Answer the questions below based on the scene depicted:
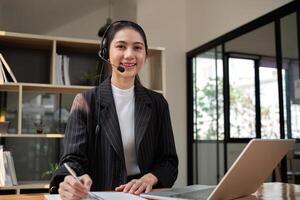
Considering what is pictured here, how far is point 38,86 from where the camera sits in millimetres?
3016

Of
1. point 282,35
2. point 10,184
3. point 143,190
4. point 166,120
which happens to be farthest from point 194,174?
point 143,190

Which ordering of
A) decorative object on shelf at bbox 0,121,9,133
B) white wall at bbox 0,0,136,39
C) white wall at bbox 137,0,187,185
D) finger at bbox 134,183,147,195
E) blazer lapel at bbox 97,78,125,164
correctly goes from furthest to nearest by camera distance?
1. white wall at bbox 137,0,187,185
2. white wall at bbox 0,0,136,39
3. decorative object on shelf at bbox 0,121,9,133
4. blazer lapel at bbox 97,78,125,164
5. finger at bbox 134,183,147,195

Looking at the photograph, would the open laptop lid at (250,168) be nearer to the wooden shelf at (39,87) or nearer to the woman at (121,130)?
the woman at (121,130)

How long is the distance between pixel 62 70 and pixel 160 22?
194 centimetres

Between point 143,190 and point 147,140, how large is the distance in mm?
276

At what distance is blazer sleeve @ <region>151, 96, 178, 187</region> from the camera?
52.3 inches

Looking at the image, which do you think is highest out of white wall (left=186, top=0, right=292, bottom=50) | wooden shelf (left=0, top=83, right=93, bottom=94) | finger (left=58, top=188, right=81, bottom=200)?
white wall (left=186, top=0, right=292, bottom=50)

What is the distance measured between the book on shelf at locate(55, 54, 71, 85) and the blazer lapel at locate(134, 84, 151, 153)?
1.84 metres

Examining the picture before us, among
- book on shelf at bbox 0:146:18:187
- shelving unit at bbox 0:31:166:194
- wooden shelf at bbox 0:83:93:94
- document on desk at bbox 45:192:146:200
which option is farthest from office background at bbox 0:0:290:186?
document on desk at bbox 45:192:146:200

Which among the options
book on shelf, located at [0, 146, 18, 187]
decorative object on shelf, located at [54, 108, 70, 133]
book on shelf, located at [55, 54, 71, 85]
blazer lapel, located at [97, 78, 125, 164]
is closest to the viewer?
blazer lapel, located at [97, 78, 125, 164]

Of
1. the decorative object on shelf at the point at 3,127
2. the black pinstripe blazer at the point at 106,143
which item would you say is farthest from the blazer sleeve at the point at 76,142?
the decorative object on shelf at the point at 3,127

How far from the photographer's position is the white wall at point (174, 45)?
183 inches

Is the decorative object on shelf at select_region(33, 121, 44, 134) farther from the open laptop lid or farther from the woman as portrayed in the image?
the open laptop lid

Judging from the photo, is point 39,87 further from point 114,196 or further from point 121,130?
point 114,196
